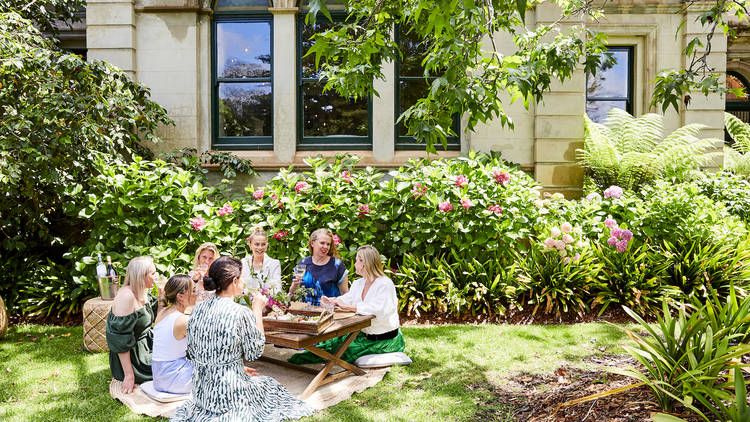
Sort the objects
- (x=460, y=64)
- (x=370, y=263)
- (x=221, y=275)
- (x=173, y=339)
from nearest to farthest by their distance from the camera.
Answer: (x=221, y=275), (x=460, y=64), (x=173, y=339), (x=370, y=263)

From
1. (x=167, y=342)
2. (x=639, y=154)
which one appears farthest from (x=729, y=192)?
(x=167, y=342)

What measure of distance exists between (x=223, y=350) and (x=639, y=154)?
7743 millimetres

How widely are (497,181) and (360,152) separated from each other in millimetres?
2686

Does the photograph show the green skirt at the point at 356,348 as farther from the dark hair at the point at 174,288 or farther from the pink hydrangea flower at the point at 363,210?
the pink hydrangea flower at the point at 363,210

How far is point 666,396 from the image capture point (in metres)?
3.58

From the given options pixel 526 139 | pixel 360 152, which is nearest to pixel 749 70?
pixel 526 139

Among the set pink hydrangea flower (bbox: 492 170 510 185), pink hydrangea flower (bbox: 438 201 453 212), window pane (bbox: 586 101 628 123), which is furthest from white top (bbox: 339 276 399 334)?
window pane (bbox: 586 101 628 123)


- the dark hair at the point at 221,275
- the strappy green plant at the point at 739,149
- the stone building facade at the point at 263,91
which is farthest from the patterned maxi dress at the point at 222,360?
the strappy green plant at the point at 739,149

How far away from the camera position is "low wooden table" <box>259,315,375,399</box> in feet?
15.5

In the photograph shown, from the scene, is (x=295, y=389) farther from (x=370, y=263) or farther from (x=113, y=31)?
(x=113, y=31)

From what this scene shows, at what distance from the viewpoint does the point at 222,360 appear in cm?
414

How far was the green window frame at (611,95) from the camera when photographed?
11.6 m

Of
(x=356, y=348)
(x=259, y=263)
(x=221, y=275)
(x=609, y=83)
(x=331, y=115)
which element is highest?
(x=609, y=83)

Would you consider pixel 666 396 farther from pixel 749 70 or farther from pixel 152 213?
pixel 749 70
